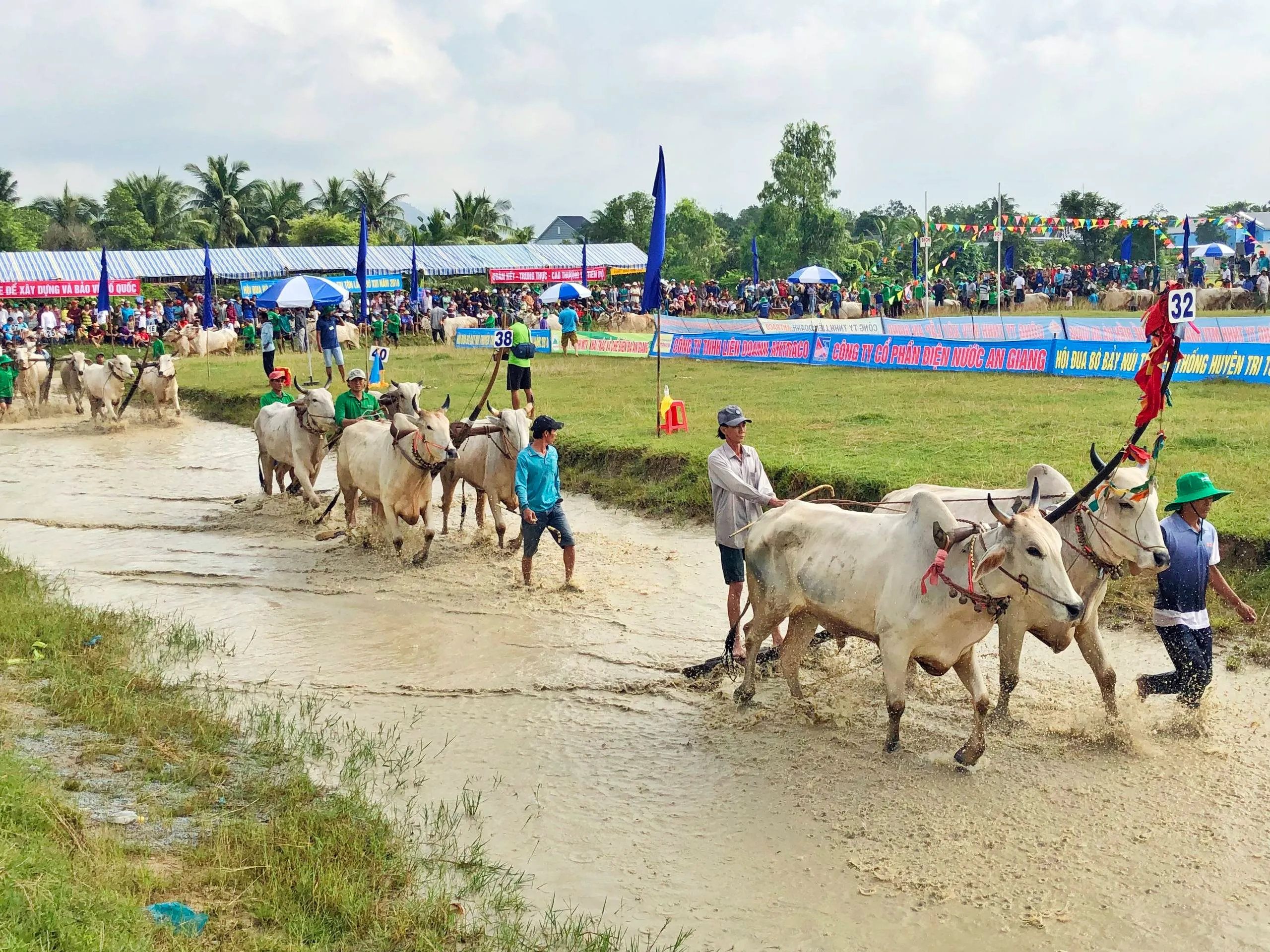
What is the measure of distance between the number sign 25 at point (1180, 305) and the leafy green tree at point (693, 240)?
189 feet

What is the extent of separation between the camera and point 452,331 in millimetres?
39375

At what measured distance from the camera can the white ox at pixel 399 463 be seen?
11.8m

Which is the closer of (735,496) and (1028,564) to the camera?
(1028,564)

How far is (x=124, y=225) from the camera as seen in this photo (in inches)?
2248

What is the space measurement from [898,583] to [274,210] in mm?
59131

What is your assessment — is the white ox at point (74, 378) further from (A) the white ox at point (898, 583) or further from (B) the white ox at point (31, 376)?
(A) the white ox at point (898, 583)

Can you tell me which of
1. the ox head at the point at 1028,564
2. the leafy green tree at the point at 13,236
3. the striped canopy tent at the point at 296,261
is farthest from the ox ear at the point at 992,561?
the leafy green tree at the point at 13,236

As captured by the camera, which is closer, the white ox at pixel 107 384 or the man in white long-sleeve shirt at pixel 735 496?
the man in white long-sleeve shirt at pixel 735 496

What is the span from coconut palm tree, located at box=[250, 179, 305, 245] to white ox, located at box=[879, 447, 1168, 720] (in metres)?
56.6

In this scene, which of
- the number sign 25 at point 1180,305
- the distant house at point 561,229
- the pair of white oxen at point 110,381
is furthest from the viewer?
the distant house at point 561,229

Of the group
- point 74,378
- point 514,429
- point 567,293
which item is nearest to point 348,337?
point 567,293

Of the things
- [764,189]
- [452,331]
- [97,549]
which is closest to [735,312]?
[452,331]

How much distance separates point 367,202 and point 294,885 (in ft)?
204

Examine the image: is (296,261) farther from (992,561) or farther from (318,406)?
(992,561)
